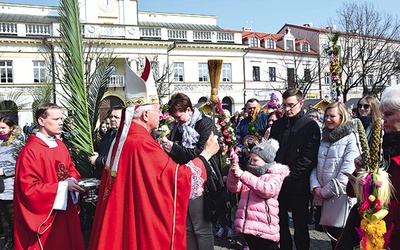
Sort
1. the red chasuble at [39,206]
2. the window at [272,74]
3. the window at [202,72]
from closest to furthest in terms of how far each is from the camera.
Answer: the red chasuble at [39,206] < the window at [202,72] < the window at [272,74]

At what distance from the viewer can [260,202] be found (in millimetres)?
4242

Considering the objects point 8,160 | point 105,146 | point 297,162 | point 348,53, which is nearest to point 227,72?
point 348,53

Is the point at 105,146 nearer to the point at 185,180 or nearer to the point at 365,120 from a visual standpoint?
the point at 185,180

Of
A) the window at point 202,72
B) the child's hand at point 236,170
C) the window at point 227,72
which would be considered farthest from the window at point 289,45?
the child's hand at point 236,170

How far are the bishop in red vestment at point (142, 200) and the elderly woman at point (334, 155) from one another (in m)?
1.80

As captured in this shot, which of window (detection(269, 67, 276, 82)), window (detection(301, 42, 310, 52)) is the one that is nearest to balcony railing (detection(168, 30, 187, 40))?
window (detection(269, 67, 276, 82))

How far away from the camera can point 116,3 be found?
111 feet

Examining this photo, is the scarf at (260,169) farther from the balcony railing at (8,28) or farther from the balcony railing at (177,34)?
the balcony railing at (177,34)

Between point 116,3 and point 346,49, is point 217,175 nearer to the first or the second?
point 346,49

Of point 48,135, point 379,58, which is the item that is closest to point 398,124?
point 48,135

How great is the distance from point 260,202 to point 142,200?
173 cm

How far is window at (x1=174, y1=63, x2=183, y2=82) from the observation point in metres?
34.4

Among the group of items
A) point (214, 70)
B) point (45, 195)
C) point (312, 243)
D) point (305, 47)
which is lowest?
point (312, 243)

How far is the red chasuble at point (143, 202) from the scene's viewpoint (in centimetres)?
297
